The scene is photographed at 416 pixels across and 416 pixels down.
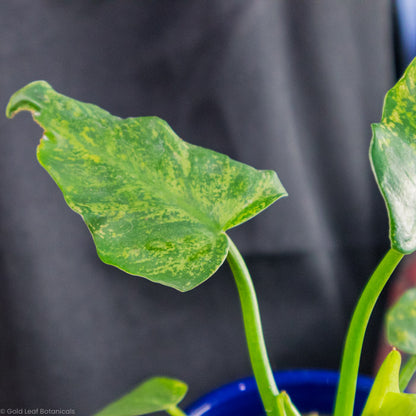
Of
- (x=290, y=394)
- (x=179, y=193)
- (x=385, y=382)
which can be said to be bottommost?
(x=290, y=394)

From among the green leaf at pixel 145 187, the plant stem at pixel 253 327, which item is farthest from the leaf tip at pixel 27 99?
the plant stem at pixel 253 327

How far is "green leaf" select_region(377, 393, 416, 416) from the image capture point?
0.29 m

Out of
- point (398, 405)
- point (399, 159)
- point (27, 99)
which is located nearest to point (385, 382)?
point (398, 405)

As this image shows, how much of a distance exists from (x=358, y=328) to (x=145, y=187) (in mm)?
182

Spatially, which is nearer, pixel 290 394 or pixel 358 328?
pixel 358 328

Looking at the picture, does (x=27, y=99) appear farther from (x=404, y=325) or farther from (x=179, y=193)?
(x=404, y=325)

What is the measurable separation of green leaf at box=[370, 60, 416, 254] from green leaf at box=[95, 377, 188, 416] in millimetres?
227

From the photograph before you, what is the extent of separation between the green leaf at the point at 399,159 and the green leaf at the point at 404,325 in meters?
0.20

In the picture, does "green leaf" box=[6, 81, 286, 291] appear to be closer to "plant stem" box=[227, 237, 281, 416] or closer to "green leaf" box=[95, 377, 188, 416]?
"plant stem" box=[227, 237, 281, 416]

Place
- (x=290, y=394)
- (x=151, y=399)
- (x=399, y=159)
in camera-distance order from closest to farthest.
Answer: (x=399, y=159) < (x=151, y=399) < (x=290, y=394)

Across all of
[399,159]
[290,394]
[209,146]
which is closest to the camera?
[399,159]

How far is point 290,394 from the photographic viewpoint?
1.69 ft

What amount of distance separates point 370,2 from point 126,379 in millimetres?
685

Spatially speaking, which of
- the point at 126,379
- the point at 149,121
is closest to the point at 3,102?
the point at 149,121
